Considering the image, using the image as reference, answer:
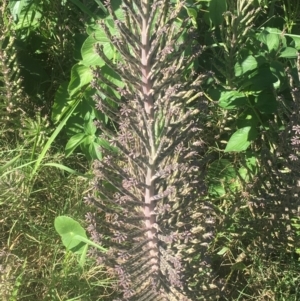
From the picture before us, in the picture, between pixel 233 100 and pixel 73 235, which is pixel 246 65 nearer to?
pixel 233 100

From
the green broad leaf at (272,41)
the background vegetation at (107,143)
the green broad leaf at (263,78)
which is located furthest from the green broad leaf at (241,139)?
the green broad leaf at (272,41)

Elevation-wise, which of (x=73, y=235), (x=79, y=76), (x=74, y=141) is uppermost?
(x=79, y=76)

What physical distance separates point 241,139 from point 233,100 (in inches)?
5.3

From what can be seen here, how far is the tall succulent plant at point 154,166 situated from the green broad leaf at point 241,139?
228 millimetres

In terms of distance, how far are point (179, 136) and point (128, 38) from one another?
10.3 inches

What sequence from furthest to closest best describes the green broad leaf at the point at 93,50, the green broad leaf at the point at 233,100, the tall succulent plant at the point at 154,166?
the green broad leaf at the point at 233,100 → the green broad leaf at the point at 93,50 → the tall succulent plant at the point at 154,166

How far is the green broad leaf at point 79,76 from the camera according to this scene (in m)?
1.45

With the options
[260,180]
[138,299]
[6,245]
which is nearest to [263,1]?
[260,180]

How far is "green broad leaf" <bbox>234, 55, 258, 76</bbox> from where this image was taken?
4.73 feet

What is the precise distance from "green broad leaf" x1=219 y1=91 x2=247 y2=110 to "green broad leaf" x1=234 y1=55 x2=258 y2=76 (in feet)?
0.20

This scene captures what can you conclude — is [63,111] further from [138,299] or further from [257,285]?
[257,285]

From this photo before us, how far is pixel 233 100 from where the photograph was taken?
4.88 feet

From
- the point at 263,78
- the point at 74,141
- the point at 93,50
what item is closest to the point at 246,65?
the point at 263,78

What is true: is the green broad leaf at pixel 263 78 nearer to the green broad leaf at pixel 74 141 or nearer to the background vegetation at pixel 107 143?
the background vegetation at pixel 107 143
